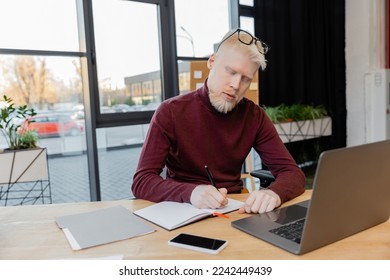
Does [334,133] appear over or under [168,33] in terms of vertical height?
under

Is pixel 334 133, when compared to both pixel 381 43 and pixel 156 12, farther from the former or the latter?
pixel 156 12

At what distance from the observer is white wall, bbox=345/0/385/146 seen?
4359mm

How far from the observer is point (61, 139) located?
302 centimetres

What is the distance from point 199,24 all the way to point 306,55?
1.50 meters

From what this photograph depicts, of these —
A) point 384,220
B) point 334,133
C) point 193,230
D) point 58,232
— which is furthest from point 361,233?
point 334,133

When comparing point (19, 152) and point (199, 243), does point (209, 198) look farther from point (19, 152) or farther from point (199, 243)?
point (19, 152)

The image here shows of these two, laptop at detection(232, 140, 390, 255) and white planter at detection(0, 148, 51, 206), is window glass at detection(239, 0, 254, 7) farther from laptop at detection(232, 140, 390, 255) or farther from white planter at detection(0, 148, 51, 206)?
laptop at detection(232, 140, 390, 255)

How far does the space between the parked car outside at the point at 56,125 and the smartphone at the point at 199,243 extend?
2.36 meters

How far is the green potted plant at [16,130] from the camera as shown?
2354mm

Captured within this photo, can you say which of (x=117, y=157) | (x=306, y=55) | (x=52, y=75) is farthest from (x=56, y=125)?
(x=306, y=55)

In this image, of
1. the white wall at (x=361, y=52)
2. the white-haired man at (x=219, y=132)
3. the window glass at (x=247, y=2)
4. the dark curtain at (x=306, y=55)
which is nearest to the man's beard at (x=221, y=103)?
Result: the white-haired man at (x=219, y=132)

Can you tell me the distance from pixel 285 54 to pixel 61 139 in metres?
2.68

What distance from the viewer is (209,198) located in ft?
3.31

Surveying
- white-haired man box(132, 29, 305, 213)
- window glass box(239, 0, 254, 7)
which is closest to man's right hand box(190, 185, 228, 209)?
white-haired man box(132, 29, 305, 213)
